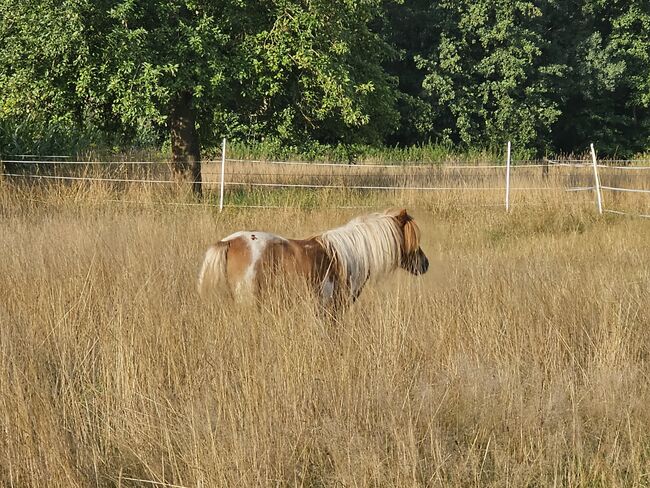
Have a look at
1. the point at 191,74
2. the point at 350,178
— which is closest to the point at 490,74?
the point at 350,178

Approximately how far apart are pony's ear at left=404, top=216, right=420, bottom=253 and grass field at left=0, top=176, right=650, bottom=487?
226mm

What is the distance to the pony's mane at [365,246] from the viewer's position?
16.4ft

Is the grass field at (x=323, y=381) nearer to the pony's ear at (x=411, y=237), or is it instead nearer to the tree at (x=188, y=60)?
the pony's ear at (x=411, y=237)

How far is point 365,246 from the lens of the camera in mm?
5129

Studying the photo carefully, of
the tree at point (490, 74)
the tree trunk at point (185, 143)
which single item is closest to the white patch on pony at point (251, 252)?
the tree trunk at point (185, 143)

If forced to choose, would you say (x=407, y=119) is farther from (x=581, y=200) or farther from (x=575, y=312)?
(x=575, y=312)

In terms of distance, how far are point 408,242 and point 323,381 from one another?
90.7 inches

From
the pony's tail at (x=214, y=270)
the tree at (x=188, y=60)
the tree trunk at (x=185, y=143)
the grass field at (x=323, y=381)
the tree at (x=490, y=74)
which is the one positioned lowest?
the grass field at (x=323, y=381)

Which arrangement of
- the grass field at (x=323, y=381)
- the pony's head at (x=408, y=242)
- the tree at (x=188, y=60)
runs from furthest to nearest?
the tree at (x=188, y=60) < the pony's head at (x=408, y=242) < the grass field at (x=323, y=381)

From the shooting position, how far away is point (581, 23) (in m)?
32.9

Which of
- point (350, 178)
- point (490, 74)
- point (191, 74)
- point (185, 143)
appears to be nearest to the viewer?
point (191, 74)

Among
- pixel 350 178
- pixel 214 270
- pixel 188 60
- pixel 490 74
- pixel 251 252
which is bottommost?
pixel 214 270

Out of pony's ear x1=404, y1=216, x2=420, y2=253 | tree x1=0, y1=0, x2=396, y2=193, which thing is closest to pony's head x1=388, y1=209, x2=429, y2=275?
pony's ear x1=404, y1=216, x2=420, y2=253

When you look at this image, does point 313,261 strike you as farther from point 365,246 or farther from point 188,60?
point 188,60
